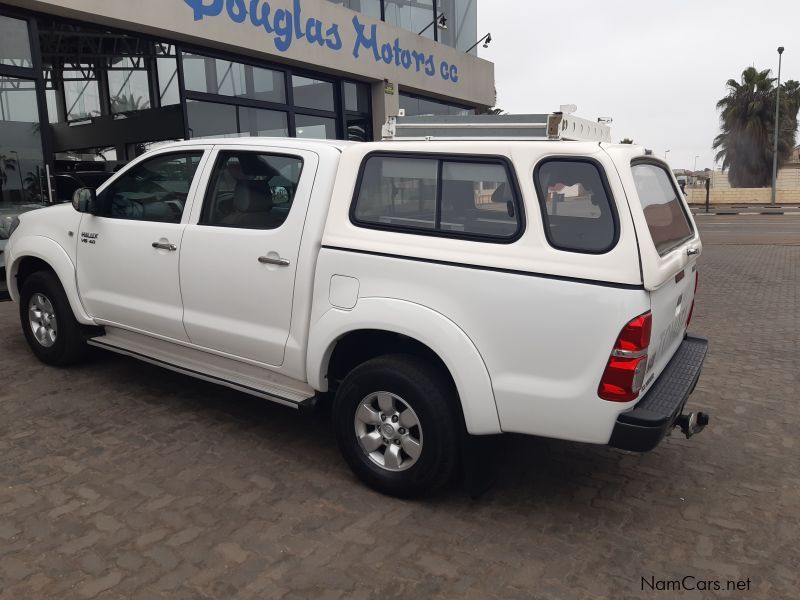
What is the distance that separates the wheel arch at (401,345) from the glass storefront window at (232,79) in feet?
27.7

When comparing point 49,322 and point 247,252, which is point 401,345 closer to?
point 247,252

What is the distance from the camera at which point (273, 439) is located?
13.2 ft

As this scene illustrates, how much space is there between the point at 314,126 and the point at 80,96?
4440 mm

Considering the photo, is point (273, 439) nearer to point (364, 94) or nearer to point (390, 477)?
point (390, 477)

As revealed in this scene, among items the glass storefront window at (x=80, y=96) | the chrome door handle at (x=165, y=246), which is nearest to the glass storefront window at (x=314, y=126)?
the glass storefront window at (x=80, y=96)

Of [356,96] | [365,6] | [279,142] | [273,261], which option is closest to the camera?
[273,261]

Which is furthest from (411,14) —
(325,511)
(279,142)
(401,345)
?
(325,511)

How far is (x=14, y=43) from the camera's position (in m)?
8.29

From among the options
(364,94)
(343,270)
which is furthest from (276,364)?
(364,94)

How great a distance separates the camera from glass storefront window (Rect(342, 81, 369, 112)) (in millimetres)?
14102

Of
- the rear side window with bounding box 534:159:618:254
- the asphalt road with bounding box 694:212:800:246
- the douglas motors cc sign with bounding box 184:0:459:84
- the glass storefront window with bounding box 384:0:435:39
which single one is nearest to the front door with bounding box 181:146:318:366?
the rear side window with bounding box 534:159:618:254

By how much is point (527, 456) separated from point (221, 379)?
1.92 meters

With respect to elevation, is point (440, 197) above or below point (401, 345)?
above

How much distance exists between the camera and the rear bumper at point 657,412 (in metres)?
2.73
